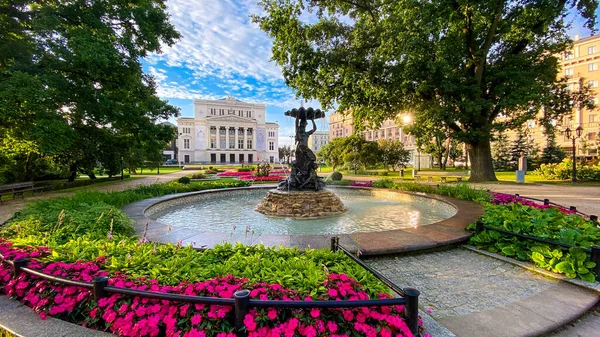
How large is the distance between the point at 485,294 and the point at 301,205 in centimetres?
617

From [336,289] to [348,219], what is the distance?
605 cm

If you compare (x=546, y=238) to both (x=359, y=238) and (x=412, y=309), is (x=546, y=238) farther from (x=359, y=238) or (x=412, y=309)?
(x=412, y=309)

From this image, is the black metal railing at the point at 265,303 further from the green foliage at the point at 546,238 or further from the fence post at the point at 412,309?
the green foliage at the point at 546,238

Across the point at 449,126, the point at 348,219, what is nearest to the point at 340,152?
the point at 449,126

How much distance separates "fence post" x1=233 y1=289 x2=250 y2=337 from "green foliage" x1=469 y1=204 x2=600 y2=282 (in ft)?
16.3

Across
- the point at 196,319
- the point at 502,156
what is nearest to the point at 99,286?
the point at 196,319

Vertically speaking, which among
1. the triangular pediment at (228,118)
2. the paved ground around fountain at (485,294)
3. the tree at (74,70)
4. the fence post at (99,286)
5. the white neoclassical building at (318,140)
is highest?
the triangular pediment at (228,118)

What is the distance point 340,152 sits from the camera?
130 ft

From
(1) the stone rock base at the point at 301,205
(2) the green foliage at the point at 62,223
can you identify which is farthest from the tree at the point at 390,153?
(2) the green foliage at the point at 62,223

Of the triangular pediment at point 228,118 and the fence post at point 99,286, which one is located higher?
the triangular pediment at point 228,118

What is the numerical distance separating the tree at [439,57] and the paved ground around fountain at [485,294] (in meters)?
15.1

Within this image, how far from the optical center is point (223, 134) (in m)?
87.1

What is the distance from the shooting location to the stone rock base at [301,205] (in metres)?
9.10

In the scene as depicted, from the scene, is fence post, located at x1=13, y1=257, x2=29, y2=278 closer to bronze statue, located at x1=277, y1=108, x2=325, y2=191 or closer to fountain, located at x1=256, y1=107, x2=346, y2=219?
fountain, located at x1=256, y1=107, x2=346, y2=219
